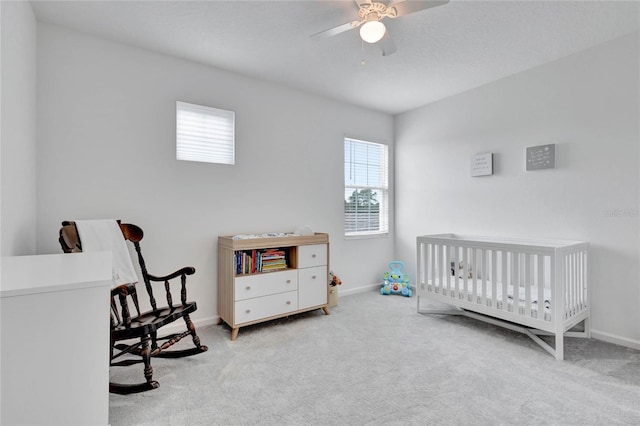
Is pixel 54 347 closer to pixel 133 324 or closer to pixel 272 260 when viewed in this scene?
pixel 133 324

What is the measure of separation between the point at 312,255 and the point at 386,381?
1.44 m

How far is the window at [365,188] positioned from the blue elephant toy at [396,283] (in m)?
0.61

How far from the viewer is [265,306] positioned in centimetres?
281

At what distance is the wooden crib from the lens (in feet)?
7.46

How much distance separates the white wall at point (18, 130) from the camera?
1.60 metres

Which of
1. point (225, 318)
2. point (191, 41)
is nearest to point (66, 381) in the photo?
point (225, 318)

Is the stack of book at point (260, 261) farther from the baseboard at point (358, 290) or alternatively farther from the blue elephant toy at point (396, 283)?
the blue elephant toy at point (396, 283)

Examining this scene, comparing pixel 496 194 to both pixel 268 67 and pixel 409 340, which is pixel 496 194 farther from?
pixel 268 67

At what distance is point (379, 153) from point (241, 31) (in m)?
2.55

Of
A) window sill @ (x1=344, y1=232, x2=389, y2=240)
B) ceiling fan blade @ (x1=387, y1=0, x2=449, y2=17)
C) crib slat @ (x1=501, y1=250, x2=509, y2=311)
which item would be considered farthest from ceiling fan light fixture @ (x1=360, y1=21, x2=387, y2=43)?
window sill @ (x1=344, y1=232, x2=389, y2=240)

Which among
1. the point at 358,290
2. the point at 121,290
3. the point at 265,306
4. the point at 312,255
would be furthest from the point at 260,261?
the point at 358,290

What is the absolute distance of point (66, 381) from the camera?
1.03 meters

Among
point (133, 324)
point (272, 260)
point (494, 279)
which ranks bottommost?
point (133, 324)

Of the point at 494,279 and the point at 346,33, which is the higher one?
the point at 346,33
